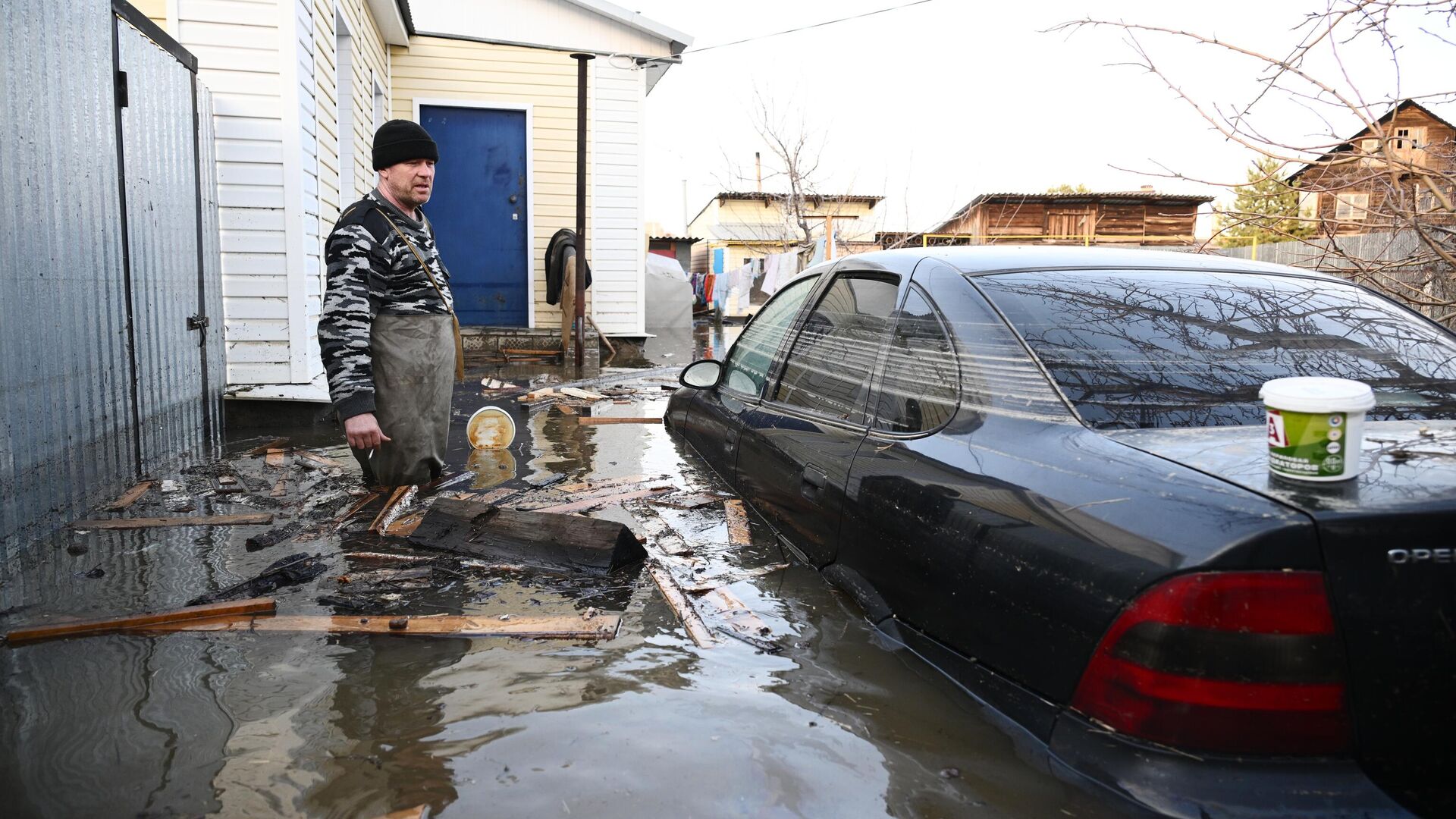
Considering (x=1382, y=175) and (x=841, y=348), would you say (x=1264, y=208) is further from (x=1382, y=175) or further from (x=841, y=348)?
(x=841, y=348)

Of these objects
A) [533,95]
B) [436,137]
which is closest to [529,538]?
[436,137]

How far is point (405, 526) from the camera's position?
14.1ft

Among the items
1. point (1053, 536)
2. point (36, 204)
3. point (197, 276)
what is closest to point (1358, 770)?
point (1053, 536)

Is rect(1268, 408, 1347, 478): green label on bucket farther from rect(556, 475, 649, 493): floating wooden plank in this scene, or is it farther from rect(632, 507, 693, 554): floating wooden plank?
rect(556, 475, 649, 493): floating wooden plank

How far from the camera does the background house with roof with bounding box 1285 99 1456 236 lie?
4.37 metres

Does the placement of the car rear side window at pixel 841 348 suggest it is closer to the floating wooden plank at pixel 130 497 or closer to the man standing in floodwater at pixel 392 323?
the man standing in floodwater at pixel 392 323

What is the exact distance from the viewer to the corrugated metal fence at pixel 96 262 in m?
4.01

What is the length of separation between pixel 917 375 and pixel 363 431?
104 inches

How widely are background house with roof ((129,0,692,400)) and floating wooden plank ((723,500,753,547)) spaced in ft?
16.2

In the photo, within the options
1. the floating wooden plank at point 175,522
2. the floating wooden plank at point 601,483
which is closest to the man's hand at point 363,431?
the floating wooden plank at point 175,522

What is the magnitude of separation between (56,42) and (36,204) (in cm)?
88

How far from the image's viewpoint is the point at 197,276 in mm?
6746

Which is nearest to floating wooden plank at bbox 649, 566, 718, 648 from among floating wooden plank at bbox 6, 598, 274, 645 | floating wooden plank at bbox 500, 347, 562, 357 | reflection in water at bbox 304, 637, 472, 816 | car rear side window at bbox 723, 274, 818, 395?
reflection in water at bbox 304, 637, 472, 816

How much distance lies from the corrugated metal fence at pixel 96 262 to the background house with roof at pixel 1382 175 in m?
5.72
